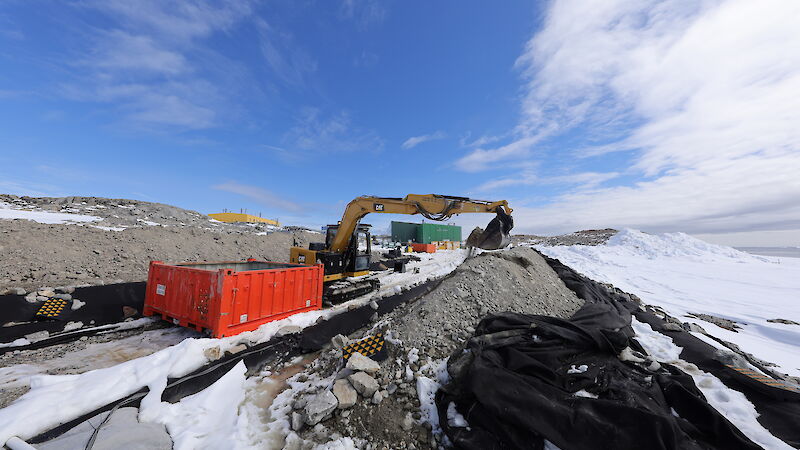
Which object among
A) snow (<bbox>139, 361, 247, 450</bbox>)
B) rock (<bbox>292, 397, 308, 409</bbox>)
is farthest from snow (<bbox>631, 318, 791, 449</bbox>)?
snow (<bbox>139, 361, 247, 450</bbox>)

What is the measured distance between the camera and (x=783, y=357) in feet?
21.1

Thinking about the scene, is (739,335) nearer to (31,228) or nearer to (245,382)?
(245,382)

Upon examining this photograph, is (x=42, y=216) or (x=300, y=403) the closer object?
(x=300, y=403)

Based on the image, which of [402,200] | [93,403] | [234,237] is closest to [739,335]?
[402,200]

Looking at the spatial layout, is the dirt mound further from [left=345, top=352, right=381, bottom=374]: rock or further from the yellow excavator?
the yellow excavator

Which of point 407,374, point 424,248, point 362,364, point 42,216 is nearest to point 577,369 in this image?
point 407,374

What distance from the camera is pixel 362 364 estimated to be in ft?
14.0

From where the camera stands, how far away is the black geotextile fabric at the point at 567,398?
265 cm

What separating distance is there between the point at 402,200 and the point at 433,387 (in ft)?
20.6

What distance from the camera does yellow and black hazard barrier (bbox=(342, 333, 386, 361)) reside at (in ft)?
15.8

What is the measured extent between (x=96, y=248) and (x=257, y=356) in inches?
Result: 553

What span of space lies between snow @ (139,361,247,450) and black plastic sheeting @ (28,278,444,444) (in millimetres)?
225

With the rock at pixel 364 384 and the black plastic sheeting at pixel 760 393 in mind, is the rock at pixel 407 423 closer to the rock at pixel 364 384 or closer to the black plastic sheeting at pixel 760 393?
the rock at pixel 364 384

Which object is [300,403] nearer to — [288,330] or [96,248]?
[288,330]
